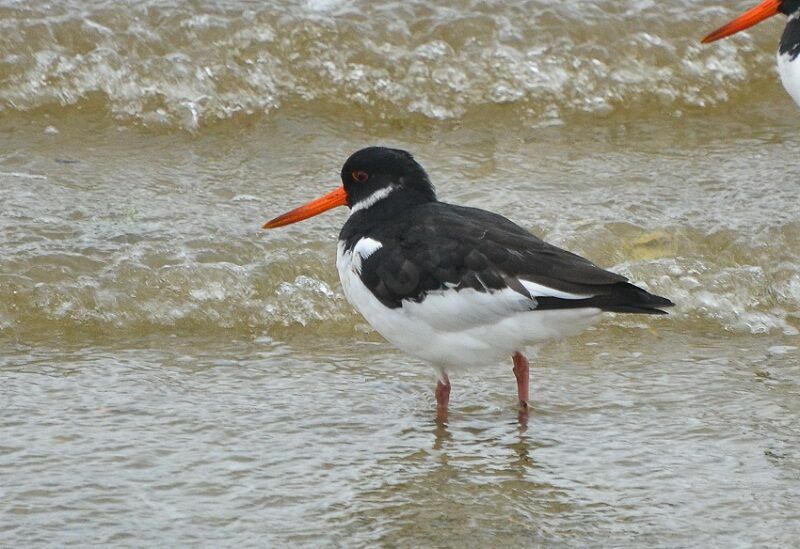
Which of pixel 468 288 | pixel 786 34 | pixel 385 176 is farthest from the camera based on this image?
pixel 786 34

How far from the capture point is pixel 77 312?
18.7 ft

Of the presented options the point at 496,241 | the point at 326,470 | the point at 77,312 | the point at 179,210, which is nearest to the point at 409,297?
the point at 496,241

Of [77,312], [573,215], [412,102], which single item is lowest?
[77,312]

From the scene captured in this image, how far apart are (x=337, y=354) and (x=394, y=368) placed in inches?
11.1

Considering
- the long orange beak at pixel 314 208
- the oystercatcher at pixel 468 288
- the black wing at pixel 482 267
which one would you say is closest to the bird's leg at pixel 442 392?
the oystercatcher at pixel 468 288

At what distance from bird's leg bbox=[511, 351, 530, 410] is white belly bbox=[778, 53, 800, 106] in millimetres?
3458

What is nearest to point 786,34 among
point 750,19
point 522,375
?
point 750,19

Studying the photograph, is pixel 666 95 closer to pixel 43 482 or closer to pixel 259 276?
pixel 259 276

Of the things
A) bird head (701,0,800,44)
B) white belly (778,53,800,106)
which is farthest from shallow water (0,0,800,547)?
bird head (701,0,800,44)

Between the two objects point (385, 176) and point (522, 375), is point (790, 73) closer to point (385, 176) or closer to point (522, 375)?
point (385, 176)

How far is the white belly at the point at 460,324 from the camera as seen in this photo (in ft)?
14.8

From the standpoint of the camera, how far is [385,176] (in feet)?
17.0

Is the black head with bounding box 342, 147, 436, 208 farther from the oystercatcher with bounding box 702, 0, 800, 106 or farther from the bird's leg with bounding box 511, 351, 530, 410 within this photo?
the oystercatcher with bounding box 702, 0, 800, 106

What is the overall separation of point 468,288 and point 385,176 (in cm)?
84
